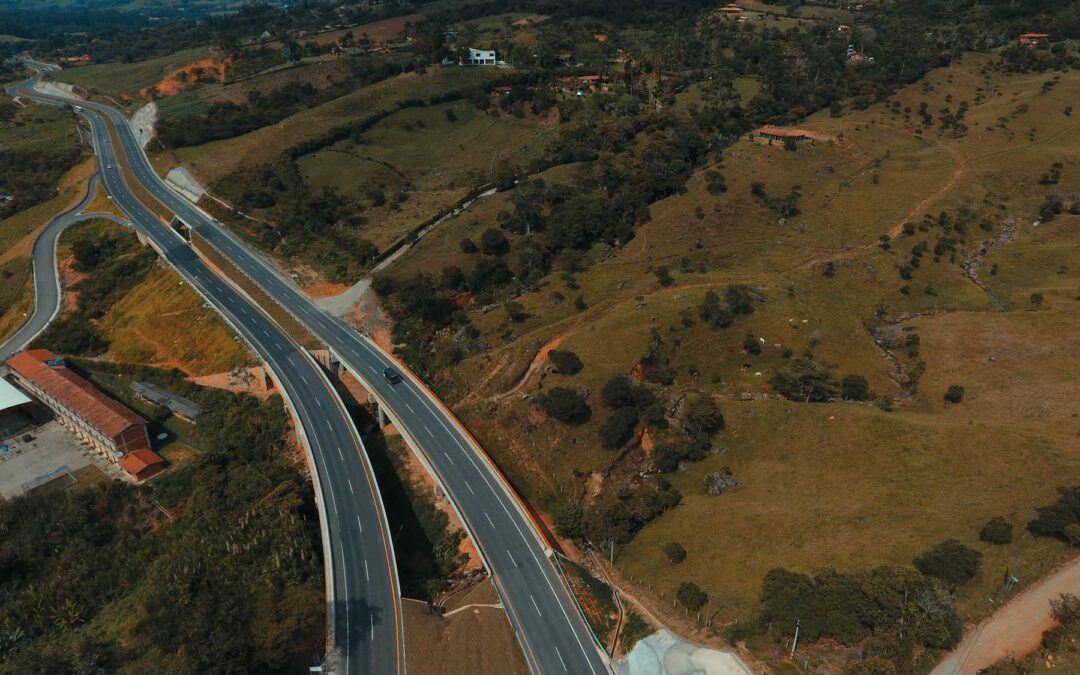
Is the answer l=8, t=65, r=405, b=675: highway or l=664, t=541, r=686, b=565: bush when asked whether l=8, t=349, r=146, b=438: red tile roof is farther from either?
l=664, t=541, r=686, b=565: bush

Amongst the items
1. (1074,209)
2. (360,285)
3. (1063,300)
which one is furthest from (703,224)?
(1074,209)

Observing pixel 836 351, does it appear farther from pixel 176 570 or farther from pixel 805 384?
pixel 176 570

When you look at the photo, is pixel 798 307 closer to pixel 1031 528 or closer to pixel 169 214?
pixel 1031 528

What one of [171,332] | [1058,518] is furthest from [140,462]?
[1058,518]

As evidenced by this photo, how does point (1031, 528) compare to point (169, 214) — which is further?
point (169, 214)

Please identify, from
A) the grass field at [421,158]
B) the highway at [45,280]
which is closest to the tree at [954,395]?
the grass field at [421,158]

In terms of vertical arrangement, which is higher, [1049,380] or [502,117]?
[502,117]
